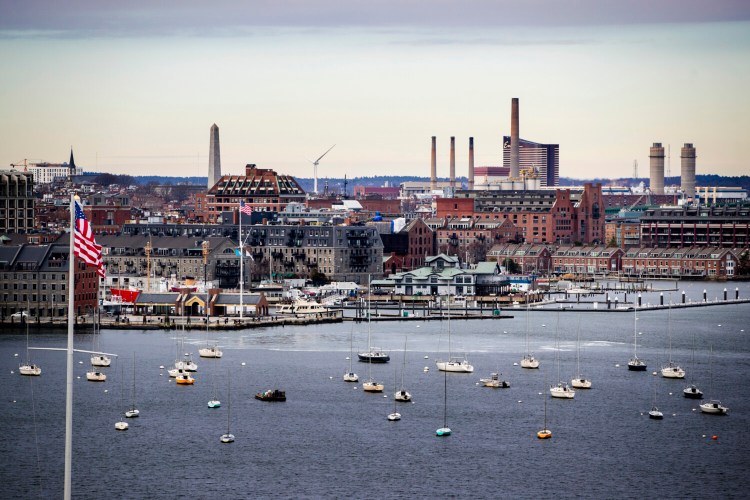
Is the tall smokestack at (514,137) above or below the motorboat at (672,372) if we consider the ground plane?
above

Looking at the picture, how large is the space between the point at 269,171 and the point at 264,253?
39.3 metres

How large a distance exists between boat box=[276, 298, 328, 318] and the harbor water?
38.3 ft

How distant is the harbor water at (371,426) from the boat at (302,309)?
11.7m

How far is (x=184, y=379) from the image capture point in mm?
52000

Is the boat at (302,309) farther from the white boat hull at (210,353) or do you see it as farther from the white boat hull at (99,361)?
the white boat hull at (99,361)

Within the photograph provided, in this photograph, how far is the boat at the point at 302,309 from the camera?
256 ft

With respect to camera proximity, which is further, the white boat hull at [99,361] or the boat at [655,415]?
the white boat hull at [99,361]

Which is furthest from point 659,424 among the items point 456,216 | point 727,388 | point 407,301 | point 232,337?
point 456,216

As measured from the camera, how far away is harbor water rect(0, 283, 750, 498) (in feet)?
122

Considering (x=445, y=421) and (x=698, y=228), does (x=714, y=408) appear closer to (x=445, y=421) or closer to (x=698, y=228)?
(x=445, y=421)

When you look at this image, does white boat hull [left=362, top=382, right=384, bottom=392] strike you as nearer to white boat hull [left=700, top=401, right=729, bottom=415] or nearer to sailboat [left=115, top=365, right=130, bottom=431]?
sailboat [left=115, top=365, right=130, bottom=431]

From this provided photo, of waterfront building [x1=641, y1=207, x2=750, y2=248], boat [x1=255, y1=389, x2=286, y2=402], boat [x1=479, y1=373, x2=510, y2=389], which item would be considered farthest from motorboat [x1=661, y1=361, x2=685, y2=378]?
waterfront building [x1=641, y1=207, x2=750, y2=248]

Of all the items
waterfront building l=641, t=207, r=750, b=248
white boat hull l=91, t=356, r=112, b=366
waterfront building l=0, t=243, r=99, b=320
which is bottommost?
white boat hull l=91, t=356, r=112, b=366

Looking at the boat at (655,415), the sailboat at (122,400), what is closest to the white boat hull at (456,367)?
the boat at (655,415)
